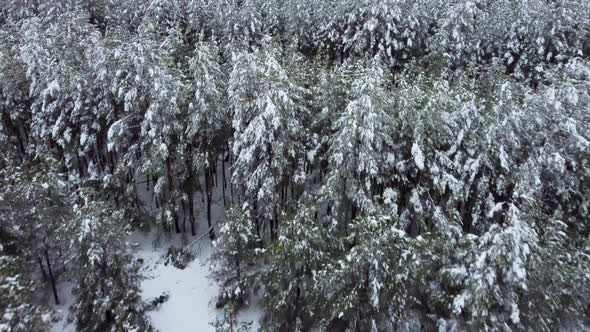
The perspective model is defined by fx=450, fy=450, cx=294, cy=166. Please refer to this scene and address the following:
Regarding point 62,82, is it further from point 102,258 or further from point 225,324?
point 225,324

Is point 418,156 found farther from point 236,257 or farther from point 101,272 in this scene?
point 101,272

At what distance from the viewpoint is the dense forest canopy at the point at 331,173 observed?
1702 centimetres

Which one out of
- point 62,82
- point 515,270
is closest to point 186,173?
point 62,82

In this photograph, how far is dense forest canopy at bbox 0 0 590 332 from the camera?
17016 millimetres

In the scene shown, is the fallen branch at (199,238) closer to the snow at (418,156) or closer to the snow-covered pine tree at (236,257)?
the snow-covered pine tree at (236,257)

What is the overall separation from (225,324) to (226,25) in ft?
68.0

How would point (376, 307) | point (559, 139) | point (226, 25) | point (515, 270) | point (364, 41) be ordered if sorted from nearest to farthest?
1. point (515, 270)
2. point (376, 307)
3. point (559, 139)
4. point (364, 41)
5. point (226, 25)

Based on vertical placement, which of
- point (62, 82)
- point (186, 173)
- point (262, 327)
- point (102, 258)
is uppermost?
point (62, 82)

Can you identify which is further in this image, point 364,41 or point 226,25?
point 226,25

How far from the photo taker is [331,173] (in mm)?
20172

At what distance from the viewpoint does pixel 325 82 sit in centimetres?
2216

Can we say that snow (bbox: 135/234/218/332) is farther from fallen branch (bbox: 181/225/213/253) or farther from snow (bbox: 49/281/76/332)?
snow (bbox: 49/281/76/332)

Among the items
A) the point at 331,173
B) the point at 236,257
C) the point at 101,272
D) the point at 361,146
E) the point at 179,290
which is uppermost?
the point at 361,146

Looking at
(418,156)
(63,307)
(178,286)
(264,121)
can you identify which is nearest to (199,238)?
(178,286)
